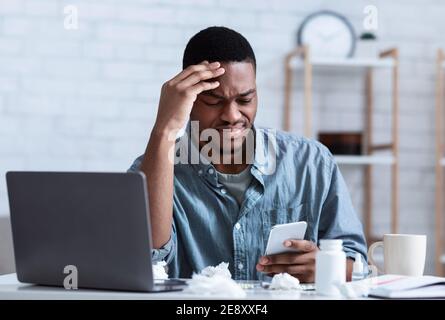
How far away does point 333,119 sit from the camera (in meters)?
3.56

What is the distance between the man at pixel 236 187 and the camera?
1.86m

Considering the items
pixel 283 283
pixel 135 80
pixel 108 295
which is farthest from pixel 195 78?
pixel 135 80

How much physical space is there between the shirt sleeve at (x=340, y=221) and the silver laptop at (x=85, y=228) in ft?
2.12

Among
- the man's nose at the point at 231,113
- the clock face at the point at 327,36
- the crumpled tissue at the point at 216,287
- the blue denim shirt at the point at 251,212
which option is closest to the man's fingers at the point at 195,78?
the man's nose at the point at 231,113

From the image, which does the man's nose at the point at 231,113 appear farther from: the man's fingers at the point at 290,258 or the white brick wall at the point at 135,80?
the white brick wall at the point at 135,80

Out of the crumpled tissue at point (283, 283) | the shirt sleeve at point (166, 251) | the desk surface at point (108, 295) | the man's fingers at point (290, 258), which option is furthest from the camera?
the shirt sleeve at point (166, 251)

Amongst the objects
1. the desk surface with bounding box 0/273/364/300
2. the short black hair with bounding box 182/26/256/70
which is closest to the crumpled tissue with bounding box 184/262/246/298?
the desk surface with bounding box 0/273/364/300

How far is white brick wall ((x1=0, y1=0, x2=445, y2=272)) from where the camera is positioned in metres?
3.35

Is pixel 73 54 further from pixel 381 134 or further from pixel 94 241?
pixel 94 241

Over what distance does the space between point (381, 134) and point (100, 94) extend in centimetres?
130

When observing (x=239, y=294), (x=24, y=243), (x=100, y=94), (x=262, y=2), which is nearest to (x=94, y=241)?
(x=24, y=243)
